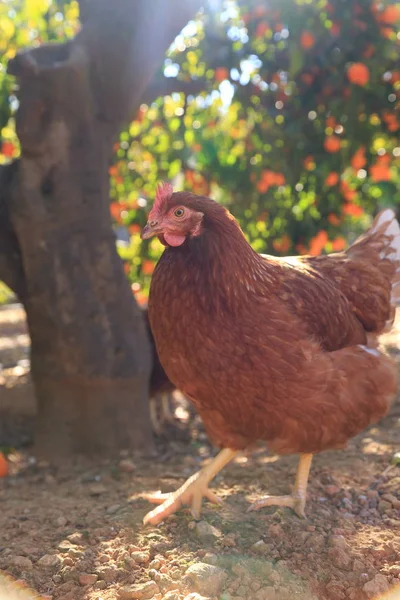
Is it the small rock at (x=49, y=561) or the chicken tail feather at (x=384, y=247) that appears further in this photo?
the chicken tail feather at (x=384, y=247)

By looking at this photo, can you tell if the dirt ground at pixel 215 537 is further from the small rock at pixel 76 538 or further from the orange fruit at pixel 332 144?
the orange fruit at pixel 332 144

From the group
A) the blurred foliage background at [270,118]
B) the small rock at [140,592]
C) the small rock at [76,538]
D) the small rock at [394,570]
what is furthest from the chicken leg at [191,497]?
the blurred foliage background at [270,118]

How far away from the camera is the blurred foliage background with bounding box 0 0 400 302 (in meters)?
3.76

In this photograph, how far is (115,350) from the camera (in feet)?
11.5

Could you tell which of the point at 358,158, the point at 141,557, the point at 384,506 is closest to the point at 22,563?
the point at 141,557

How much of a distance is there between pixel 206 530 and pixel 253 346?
726 mm

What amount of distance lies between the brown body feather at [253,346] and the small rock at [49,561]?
0.76 m

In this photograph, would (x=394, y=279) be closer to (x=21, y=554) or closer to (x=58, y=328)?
(x=58, y=328)

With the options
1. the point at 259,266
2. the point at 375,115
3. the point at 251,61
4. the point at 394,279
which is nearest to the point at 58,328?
the point at 259,266

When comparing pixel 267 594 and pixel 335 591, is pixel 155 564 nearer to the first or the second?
pixel 267 594

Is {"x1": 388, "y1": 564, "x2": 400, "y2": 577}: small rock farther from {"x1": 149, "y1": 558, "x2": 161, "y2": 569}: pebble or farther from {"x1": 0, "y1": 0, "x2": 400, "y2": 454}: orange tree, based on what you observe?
{"x1": 0, "y1": 0, "x2": 400, "y2": 454}: orange tree

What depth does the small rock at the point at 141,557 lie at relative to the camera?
81.7 inches

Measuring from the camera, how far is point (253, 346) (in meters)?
2.20

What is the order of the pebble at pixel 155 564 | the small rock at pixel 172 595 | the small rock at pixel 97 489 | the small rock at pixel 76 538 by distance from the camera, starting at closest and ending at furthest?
the small rock at pixel 172 595, the pebble at pixel 155 564, the small rock at pixel 76 538, the small rock at pixel 97 489
